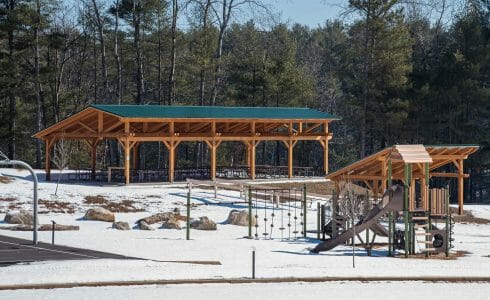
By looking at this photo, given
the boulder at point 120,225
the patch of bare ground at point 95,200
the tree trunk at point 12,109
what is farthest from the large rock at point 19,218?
the tree trunk at point 12,109

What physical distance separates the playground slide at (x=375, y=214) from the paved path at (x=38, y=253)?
6.48m

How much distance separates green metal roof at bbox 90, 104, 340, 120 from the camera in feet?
140

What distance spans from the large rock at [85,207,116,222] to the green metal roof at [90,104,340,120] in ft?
31.0

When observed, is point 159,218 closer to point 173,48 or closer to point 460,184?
point 460,184

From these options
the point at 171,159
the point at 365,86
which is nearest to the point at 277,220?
the point at 171,159

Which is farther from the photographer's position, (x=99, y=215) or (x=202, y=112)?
(x=202, y=112)

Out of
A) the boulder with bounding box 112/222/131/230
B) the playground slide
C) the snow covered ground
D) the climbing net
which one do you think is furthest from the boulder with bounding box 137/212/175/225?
the snow covered ground

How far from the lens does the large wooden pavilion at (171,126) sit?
1677 inches

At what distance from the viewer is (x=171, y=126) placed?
1710 inches

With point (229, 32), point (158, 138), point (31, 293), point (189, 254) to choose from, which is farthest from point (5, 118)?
point (229, 32)

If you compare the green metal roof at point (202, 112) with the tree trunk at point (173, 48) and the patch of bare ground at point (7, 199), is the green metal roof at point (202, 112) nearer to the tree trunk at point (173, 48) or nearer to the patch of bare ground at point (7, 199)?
the patch of bare ground at point (7, 199)

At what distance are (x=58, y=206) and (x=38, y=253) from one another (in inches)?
433

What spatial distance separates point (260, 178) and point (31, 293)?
29546 mm

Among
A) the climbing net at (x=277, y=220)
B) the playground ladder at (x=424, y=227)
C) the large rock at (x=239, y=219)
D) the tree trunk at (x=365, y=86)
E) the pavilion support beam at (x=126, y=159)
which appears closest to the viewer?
the playground ladder at (x=424, y=227)
